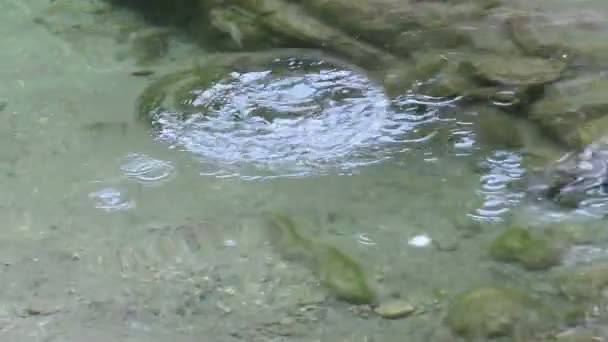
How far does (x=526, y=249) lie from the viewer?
2750mm

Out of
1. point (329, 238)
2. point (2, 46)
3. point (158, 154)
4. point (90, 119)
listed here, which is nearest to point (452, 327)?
point (329, 238)

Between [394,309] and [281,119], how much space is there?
5.02ft

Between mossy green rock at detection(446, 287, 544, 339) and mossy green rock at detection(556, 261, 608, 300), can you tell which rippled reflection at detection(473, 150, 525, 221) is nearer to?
mossy green rock at detection(556, 261, 608, 300)

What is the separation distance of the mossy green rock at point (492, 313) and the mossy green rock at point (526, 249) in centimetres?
21

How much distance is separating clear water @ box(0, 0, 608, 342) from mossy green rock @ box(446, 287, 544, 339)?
0.28ft

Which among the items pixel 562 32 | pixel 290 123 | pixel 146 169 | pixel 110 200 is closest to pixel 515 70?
pixel 562 32

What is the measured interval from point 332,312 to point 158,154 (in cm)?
144

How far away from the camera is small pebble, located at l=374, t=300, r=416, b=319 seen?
250cm

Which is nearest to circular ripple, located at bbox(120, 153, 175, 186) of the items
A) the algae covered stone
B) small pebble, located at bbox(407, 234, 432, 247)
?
small pebble, located at bbox(407, 234, 432, 247)

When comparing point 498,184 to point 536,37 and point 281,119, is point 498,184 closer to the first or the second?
point 536,37

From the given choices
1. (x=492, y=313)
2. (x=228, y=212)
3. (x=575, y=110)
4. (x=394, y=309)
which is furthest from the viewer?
(x=575, y=110)

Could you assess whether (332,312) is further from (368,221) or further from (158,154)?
(158,154)

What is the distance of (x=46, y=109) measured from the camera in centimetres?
398

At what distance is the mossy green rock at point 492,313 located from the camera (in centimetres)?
237
